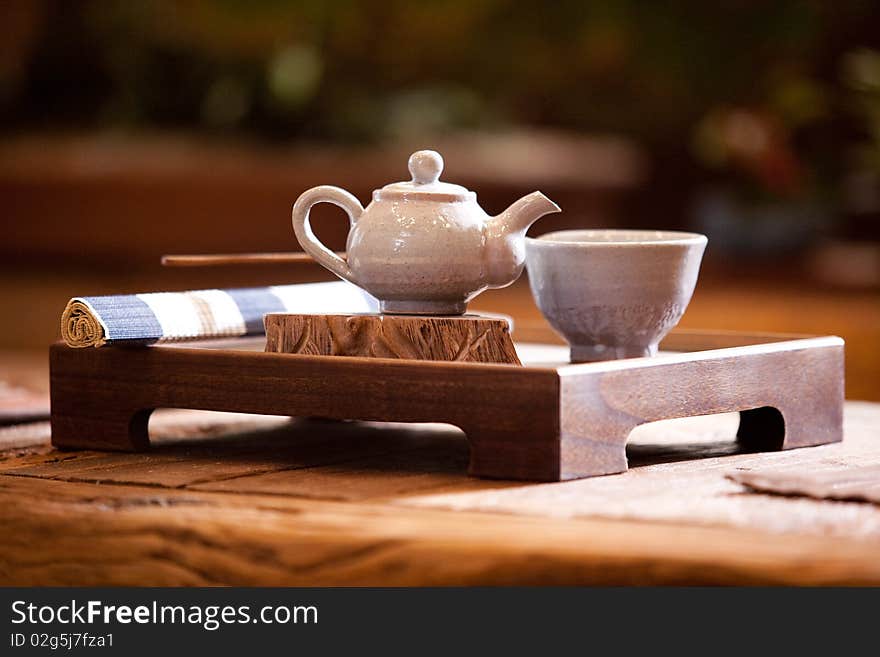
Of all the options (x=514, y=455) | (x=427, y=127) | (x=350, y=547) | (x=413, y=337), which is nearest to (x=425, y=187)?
(x=413, y=337)

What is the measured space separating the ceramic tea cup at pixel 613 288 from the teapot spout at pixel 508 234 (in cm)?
2

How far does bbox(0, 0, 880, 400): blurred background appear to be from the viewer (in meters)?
3.75

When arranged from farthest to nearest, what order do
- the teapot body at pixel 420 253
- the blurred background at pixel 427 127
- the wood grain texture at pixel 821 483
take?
the blurred background at pixel 427 127, the teapot body at pixel 420 253, the wood grain texture at pixel 821 483

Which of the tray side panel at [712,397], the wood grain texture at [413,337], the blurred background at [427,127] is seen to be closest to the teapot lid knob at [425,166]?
the wood grain texture at [413,337]

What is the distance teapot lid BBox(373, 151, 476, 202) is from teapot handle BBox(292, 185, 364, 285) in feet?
0.09

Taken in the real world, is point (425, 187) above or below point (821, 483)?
above

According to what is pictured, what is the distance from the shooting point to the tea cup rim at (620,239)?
1131 mm

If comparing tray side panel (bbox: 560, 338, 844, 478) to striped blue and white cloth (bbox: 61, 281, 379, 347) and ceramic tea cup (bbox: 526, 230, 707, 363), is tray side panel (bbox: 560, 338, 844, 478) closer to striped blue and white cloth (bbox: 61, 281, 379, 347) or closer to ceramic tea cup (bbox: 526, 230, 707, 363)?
ceramic tea cup (bbox: 526, 230, 707, 363)

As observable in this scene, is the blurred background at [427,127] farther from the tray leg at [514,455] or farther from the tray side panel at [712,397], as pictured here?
the tray leg at [514,455]

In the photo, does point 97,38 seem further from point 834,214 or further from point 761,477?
point 761,477

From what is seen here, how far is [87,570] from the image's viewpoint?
96cm

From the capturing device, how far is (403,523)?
897 millimetres

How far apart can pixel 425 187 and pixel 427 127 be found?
318 cm

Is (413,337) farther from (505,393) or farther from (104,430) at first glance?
(104,430)
